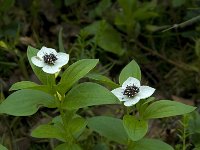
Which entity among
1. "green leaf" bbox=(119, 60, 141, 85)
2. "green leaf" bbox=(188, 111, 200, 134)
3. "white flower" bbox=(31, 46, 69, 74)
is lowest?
"green leaf" bbox=(188, 111, 200, 134)

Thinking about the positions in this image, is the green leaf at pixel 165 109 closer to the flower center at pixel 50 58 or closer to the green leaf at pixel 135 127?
the green leaf at pixel 135 127

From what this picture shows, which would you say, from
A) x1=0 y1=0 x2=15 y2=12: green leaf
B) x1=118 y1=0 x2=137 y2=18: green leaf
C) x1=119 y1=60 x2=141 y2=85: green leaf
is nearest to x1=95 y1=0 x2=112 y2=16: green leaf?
x1=118 y1=0 x2=137 y2=18: green leaf

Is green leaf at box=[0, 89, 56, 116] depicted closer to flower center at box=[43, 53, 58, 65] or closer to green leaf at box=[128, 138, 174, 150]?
flower center at box=[43, 53, 58, 65]

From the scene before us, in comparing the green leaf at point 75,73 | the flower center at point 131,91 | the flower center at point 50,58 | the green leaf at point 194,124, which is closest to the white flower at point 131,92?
the flower center at point 131,91

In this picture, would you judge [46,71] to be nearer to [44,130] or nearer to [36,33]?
[44,130]

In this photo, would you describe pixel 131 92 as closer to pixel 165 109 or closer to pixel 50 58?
pixel 165 109

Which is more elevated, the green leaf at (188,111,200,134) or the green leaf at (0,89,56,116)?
the green leaf at (0,89,56,116)
